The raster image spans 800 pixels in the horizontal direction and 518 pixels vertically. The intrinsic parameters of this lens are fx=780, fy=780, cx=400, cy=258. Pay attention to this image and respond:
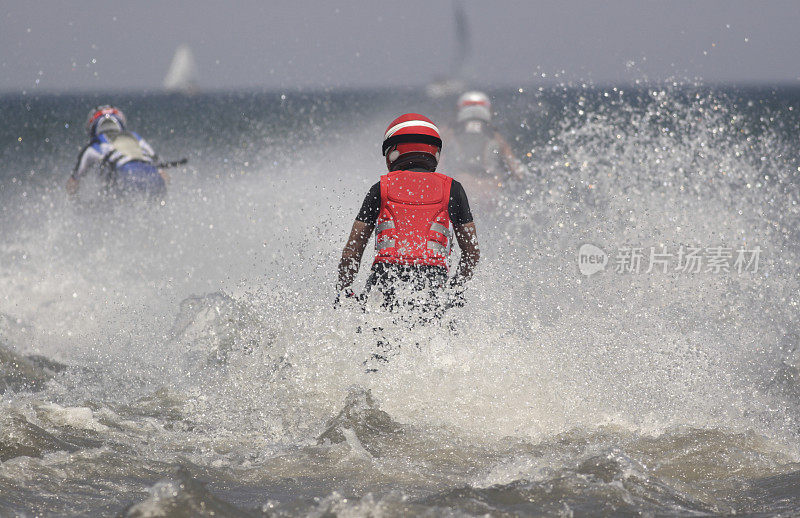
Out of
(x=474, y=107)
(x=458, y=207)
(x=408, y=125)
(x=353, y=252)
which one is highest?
(x=474, y=107)

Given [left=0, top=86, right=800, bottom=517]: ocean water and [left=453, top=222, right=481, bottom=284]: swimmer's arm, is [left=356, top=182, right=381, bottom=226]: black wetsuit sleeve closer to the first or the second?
[left=453, top=222, right=481, bottom=284]: swimmer's arm

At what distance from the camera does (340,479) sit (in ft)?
11.4

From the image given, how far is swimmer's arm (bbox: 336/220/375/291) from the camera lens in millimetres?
4625

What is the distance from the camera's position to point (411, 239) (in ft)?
14.6

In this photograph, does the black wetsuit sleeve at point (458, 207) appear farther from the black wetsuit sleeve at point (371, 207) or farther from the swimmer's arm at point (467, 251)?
the black wetsuit sleeve at point (371, 207)

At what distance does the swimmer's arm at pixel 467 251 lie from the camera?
468 centimetres

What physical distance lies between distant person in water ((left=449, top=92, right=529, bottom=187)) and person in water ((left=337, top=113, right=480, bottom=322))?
403 cm

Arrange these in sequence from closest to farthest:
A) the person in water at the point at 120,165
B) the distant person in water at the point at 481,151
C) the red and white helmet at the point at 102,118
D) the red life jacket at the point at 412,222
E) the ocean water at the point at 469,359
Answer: the ocean water at the point at 469,359, the red life jacket at the point at 412,222, the distant person in water at the point at 481,151, the person in water at the point at 120,165, the red and white helmet at the point at 102,118

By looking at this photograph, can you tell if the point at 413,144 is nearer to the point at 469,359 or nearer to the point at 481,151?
the point at 469,359

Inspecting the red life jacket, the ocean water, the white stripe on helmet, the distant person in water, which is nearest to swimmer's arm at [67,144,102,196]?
→ the ocean water

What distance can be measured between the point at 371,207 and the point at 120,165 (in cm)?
535

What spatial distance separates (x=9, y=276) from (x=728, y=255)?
7545 mm

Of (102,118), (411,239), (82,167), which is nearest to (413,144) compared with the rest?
(411,239)

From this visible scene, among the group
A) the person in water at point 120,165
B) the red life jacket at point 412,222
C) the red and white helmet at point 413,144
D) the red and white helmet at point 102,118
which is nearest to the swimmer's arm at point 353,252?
the red life jacket at point 412,222
